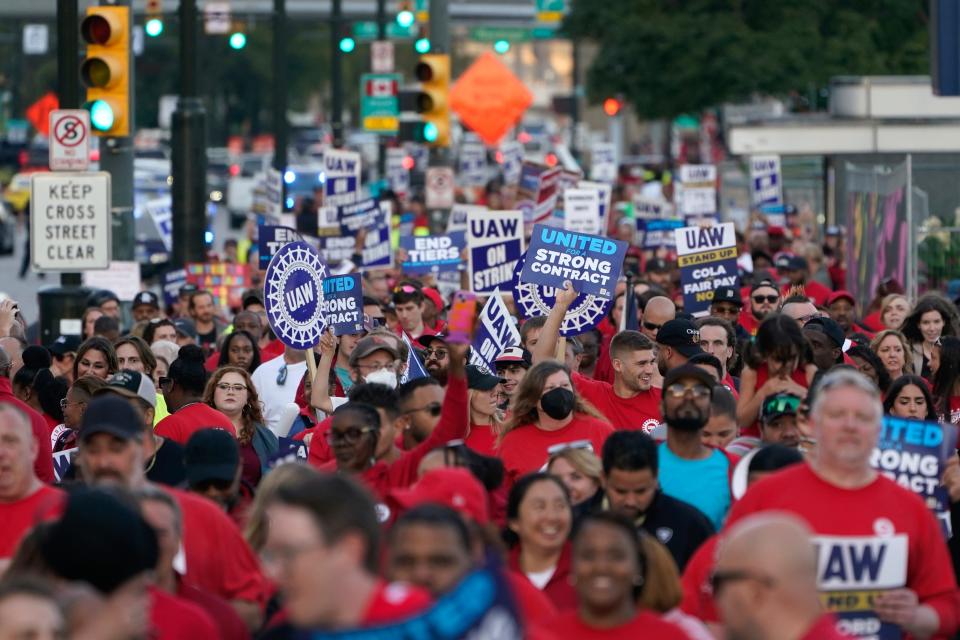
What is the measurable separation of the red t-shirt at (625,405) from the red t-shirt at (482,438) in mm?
795

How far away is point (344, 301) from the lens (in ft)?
43.5

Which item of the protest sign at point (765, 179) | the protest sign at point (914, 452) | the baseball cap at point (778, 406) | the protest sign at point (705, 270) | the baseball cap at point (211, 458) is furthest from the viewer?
the protest sign at point (765, 179)

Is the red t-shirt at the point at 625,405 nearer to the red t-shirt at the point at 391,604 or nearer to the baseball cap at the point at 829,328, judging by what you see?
the baseball cap at the point at 829,328

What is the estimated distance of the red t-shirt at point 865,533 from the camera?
265 inches

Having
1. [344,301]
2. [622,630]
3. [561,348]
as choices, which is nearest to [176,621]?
[622,630]

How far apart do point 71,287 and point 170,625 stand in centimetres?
1088

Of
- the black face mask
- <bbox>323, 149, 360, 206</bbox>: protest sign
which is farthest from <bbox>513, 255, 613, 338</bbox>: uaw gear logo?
<bbox>323, 149, 360, 206</bbox>: protest sign

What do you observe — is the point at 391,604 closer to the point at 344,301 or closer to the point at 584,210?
the point at 344,301

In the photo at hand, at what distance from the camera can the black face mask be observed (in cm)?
967

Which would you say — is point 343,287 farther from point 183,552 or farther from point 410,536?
point 410,536

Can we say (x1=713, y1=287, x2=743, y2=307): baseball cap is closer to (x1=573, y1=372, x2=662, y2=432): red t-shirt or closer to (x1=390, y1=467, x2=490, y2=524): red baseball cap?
(x1=573, y1=372, x2=662, y2=432): red t-shirt

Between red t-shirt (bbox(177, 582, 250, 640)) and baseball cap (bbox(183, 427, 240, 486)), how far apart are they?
1267mm

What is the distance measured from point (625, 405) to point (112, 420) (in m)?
4.51

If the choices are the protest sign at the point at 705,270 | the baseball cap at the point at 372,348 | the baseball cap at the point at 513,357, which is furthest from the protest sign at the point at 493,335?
the protest sign at the point at 705,270
